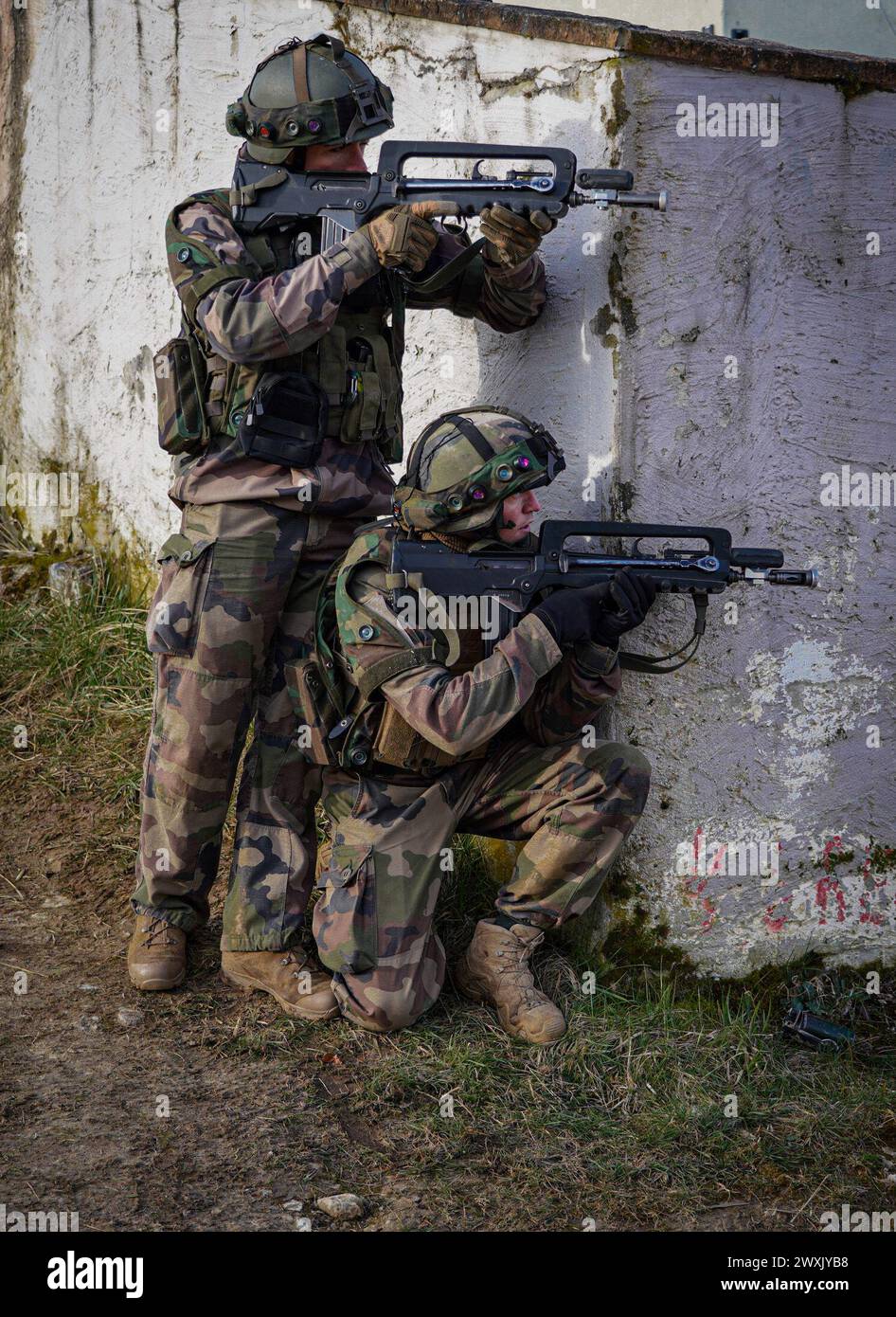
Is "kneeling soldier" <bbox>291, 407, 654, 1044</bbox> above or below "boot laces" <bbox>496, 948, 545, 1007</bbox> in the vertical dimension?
above

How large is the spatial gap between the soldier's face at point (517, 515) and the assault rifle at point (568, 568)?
0.04 m

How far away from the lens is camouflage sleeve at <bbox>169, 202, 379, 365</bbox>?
3.44 m

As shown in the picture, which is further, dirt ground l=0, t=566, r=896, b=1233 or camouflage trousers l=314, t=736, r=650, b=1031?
camouflage trousers l=314, t=736, r=650, b=1031

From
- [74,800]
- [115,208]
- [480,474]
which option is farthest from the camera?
[115,208]

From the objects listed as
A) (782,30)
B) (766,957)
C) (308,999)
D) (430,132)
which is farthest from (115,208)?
(766,957)

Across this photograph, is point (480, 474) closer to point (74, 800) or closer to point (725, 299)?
point (725, 299)

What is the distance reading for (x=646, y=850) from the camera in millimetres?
3811

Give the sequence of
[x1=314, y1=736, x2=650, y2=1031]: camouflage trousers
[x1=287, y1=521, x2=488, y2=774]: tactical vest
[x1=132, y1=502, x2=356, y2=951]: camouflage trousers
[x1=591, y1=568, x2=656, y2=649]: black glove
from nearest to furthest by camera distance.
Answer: [x1=591, y1=568, x2=656, y2=649]: black glove → [x1=287, y1=521, x2=488, y2=774]: tactical vest → [x1=314, y1=736, x2=650, y2=1031]: camouflage trousers → [x1=132, y1=502, x2=356, y2=951]: camouflage trousers

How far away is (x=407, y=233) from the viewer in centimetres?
343

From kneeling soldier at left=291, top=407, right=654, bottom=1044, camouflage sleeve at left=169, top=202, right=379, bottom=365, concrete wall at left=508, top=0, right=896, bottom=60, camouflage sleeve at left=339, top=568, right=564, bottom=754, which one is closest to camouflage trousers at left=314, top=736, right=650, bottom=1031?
kneeling soldier at left=291, top=407, right=654, bottom=1044

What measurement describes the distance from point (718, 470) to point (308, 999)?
180 centimetres

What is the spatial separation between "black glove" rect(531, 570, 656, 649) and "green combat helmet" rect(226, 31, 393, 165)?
136 cm

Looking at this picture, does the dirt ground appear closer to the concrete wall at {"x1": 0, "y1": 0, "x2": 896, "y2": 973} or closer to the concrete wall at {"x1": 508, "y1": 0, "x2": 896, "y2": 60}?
A: the concrete wall at {"x1": 0, "y1": 0, "x2": 896, "y2": 973}

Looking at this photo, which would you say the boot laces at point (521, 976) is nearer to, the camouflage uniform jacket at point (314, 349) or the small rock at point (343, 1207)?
the small rock at point (343, 1207)
